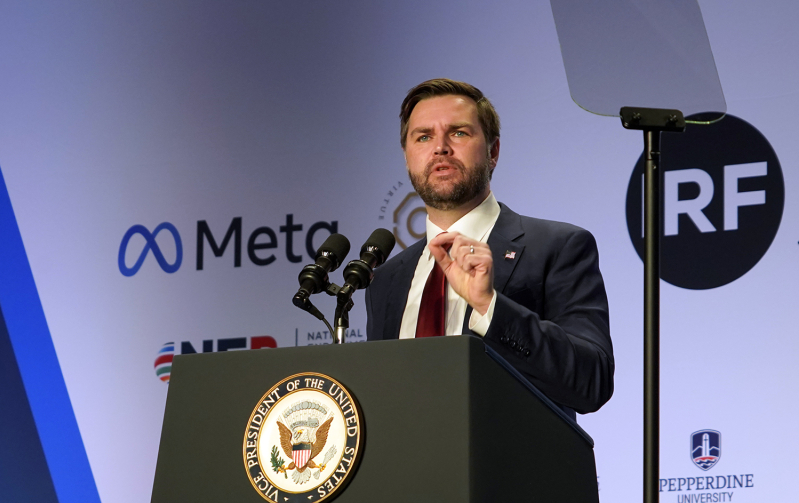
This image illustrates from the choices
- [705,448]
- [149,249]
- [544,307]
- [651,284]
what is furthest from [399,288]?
[149,249]

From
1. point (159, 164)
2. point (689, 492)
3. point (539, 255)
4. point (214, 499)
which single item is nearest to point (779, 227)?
point (689, 492)

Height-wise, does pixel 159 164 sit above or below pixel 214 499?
above

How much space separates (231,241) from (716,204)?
6.62 feet

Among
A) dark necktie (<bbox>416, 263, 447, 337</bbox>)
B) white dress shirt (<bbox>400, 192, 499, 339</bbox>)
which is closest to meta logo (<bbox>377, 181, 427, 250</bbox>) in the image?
white dress shirt (<bbox>400, 192, 499, 339</bbox>)

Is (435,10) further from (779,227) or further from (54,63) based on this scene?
(54,63)

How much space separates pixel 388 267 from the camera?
2.18 m

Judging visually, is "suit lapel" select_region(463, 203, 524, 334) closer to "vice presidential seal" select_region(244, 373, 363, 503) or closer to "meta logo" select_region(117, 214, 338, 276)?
"vice presidential seal" select_region(244, 373, 363, 503)

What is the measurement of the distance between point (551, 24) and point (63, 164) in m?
2.45

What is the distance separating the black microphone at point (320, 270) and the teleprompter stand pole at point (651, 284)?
53 cm

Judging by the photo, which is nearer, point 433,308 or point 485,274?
point 485,274

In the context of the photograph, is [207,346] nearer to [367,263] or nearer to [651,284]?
[367,263]

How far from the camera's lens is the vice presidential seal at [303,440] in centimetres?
115

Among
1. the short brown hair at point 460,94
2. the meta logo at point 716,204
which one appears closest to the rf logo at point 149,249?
the meta logo at point 716,204

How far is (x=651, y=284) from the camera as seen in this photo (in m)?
1.30
